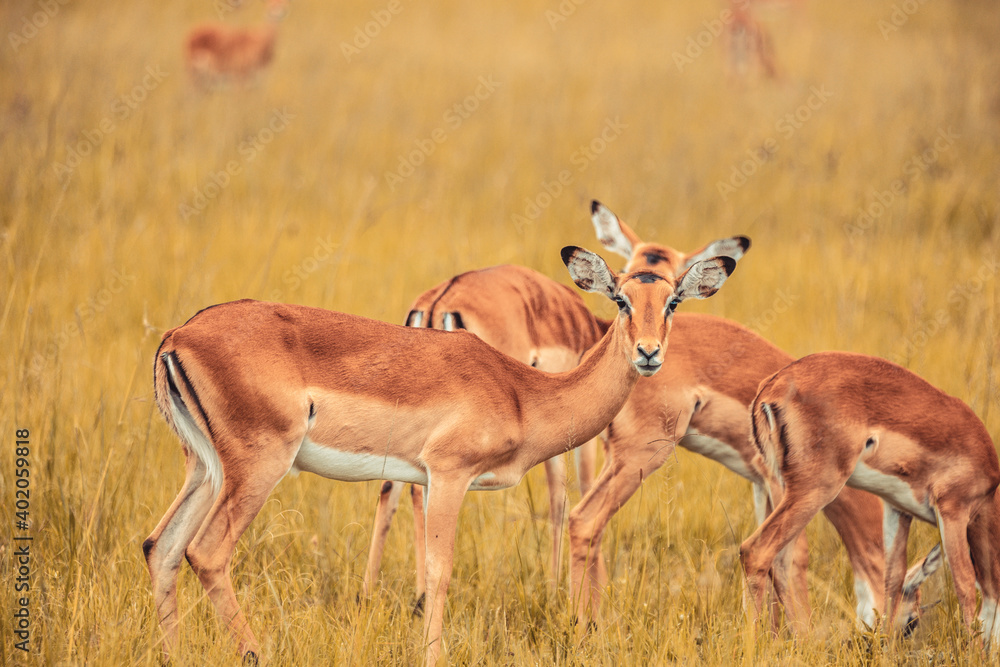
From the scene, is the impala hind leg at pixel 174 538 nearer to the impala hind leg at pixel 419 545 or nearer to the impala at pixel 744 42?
the impala hind leg at pixel 419 545

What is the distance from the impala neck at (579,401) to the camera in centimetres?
371

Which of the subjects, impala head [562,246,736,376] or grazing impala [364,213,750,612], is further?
grazing impala [364,213,750,612]

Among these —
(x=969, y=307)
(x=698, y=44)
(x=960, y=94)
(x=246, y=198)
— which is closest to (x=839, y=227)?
(x=969, y=307)

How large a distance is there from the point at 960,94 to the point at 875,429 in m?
10.5

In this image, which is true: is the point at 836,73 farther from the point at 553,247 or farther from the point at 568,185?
the point at 553,247

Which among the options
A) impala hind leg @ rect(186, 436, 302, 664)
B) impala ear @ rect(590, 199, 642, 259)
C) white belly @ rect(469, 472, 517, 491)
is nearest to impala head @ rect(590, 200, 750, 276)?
impala ear @ rect(590, 199, 642, 259)

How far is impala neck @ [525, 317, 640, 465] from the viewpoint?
3.71 meters

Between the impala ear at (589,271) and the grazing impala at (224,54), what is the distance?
10280 millimetres

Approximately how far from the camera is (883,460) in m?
3.97

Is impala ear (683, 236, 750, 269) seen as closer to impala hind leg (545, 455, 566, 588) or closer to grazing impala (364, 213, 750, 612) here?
grazing impala (364, 213, 750, 612)

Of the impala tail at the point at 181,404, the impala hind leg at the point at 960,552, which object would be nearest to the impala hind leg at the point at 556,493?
the impala hind leg at the point at 960,552

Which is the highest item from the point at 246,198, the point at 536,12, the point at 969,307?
the point at 536,12

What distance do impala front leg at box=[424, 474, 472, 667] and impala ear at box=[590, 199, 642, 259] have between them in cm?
234

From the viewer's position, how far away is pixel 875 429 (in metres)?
3.93
